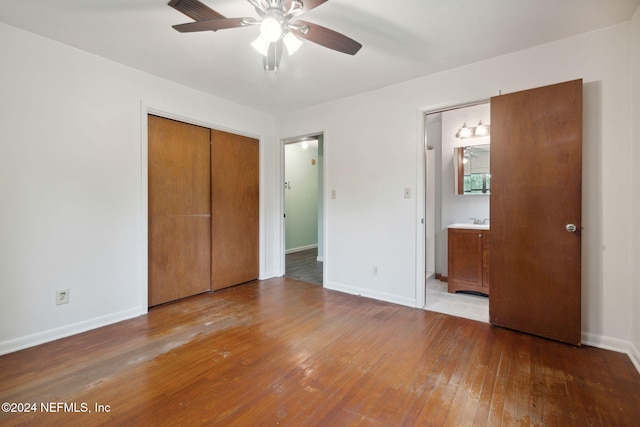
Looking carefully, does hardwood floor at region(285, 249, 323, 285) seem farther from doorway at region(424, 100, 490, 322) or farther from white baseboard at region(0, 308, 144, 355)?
white baseboard at region(0, 308, 144, 355)

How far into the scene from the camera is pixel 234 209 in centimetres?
382

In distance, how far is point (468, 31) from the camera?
2148mm

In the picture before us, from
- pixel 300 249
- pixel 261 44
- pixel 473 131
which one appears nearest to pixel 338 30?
pixel 261 44

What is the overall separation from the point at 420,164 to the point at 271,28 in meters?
2.01

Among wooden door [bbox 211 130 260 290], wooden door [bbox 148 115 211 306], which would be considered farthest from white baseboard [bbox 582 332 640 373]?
wooden door [bbox 148 115 211 306]

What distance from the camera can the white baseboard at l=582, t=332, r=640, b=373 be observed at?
2042 millimetres

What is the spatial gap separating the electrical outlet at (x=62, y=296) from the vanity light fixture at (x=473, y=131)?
186 inches

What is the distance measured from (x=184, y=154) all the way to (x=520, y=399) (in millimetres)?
3643

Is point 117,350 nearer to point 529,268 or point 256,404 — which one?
point 256,404

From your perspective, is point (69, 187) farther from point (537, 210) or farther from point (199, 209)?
point (537, 210)

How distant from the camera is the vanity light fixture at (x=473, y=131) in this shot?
370 cm

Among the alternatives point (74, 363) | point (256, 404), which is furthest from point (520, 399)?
point (74, 363)

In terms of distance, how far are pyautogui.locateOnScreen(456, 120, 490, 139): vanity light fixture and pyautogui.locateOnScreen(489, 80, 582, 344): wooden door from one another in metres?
1.31

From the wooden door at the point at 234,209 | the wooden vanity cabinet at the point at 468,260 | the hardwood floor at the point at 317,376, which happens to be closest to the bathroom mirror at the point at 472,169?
the wooden vanity cabinet at the point at 468,260
